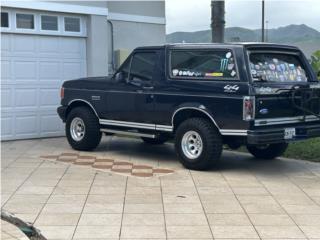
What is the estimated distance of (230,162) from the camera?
1005cm

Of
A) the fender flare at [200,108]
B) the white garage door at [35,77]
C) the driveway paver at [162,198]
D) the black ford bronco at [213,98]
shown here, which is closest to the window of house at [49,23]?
the white garage door at [35,77]

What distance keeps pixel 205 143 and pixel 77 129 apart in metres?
3.19

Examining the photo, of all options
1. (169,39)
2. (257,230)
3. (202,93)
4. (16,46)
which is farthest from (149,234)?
(169,39)

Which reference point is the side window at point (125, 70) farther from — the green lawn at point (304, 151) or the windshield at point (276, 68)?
the green lawn at point (304, 151)

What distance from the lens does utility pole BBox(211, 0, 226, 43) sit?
521 inches

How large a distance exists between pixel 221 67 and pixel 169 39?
715 centimetres

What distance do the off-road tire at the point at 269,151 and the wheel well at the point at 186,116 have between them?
58.4 inches

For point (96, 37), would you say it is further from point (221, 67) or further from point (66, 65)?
point (221, 67)

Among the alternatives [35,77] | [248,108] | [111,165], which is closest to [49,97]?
[35,77]

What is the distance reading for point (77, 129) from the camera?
1112 centimetres

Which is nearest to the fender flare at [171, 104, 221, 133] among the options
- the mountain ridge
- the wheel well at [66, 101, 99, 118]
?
the wheel well at [66, 101, 99, 118]

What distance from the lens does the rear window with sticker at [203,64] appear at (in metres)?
8.87

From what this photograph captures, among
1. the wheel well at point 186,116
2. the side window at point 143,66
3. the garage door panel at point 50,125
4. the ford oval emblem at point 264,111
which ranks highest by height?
the side window at point 143,66

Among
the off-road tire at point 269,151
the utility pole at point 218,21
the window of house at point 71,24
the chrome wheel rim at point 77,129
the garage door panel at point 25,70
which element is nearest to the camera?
A: the off-road tire at point 269,151
